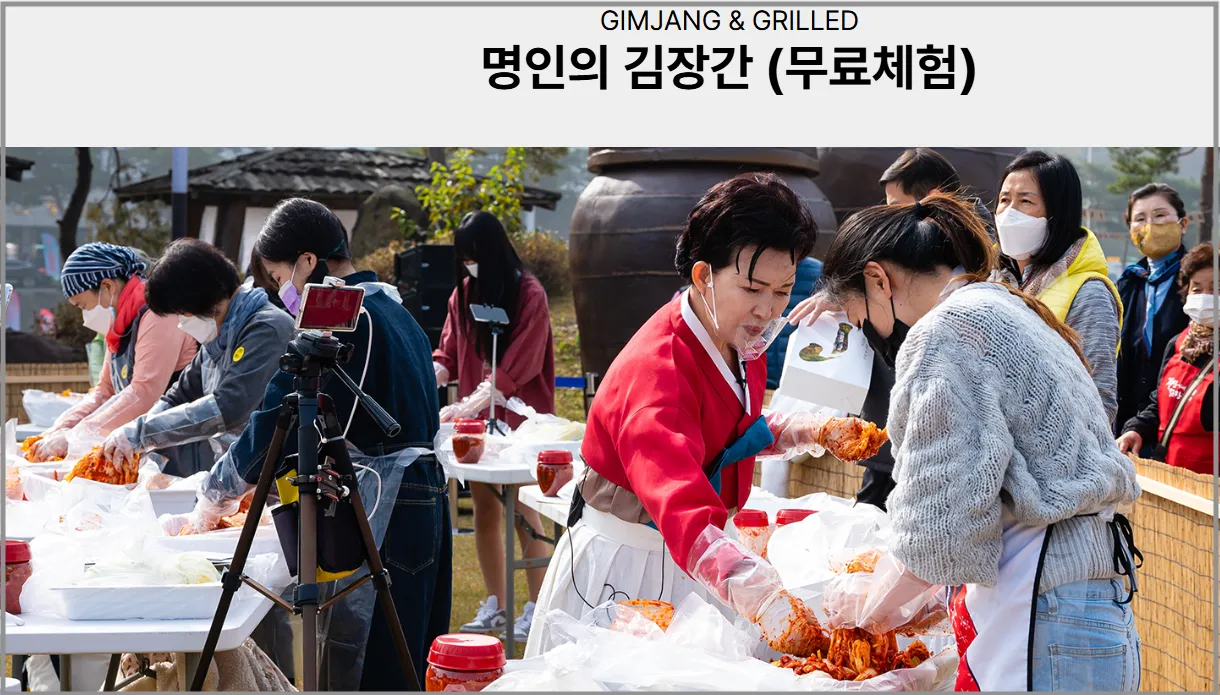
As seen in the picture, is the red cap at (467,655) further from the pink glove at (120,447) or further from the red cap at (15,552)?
the pink glove at (120,447)

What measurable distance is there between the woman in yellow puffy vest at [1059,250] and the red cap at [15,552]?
2.52 m

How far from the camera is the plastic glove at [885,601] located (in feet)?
5.66

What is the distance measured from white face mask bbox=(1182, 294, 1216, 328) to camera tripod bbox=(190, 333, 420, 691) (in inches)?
134

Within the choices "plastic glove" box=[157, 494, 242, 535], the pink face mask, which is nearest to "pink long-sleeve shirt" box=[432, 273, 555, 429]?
the pink face mask

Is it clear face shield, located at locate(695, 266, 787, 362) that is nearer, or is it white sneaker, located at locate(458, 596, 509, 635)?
clear face shield, located at locate(695, 266, 787, 362)

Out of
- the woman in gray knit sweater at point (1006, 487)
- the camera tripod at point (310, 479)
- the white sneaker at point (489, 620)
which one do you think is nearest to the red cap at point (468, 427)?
the white sneaker at point (489, 620)

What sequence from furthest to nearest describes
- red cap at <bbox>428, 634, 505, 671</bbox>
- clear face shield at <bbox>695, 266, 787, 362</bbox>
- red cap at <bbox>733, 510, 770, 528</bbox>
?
red cap at <bbox>733, 510, 770, 528</bbox> → clear face shield at <bbox>695, 266, 787, 362</bbox> → red cap at <bbox>428, 634, 505, 671</bbox>

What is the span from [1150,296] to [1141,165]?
9.51 meters

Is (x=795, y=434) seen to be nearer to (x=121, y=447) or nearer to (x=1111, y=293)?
(x=1111, y=293)

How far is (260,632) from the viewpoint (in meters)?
3.78

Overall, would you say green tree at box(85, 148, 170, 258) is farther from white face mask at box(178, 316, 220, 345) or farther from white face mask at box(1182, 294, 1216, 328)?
white face mask at box(1182, 294, 1216, 328)

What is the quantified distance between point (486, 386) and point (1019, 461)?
3953 millimetres

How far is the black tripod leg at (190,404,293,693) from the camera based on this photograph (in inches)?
86.8
